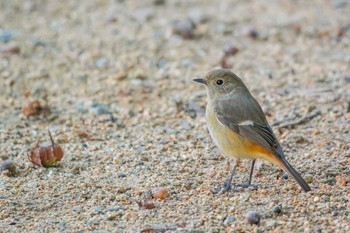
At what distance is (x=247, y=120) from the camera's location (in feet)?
22.9

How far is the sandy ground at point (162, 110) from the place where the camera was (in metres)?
6.18

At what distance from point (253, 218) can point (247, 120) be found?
1.34m

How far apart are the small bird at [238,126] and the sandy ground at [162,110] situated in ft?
0.84

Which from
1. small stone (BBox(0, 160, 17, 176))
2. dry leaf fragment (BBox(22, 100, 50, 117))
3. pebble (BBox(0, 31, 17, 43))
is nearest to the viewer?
small stone (BBox(0, 160, 17, 176))

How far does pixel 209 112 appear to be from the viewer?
7.19 m

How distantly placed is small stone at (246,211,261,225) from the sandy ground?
47 millimetres

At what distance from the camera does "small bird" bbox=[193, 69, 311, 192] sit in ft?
21.6

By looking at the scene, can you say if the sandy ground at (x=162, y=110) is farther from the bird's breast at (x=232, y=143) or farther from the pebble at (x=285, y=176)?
the bird's breast at (x=232, y=143)

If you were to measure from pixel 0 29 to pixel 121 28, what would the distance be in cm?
171

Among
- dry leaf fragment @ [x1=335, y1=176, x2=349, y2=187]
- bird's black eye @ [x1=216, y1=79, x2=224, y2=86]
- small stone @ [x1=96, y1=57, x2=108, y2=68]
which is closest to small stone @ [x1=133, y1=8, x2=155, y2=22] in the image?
small stone @ [x1=96, y1=57, x2=108, y2=68]

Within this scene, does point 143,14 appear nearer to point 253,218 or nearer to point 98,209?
point 98,209

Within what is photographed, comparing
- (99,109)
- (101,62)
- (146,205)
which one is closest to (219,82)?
(146,205)

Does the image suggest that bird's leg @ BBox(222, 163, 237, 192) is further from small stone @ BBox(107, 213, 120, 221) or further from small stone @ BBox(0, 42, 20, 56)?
small stone @ BBox(0, 42, 20, 56)

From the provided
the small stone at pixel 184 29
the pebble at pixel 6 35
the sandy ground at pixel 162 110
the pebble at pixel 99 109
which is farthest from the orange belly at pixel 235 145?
the pebble at pixel 6 35
